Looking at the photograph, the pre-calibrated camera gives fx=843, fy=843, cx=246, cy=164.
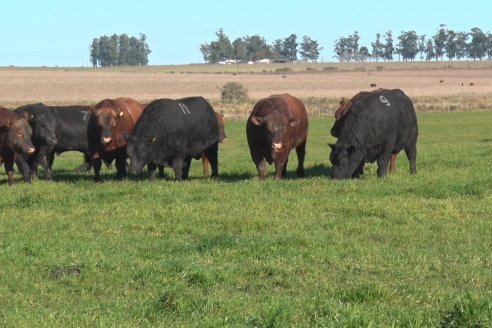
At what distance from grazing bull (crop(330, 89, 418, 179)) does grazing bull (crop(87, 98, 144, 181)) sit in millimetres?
4798

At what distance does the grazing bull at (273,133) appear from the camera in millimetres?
18281

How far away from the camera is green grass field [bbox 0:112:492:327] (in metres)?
7.29

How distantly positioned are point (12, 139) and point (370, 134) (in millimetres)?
7598

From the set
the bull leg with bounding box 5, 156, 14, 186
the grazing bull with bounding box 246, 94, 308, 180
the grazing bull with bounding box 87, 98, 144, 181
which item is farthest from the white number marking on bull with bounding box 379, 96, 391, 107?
the bull leg with bounding box 5, 156, 14, 186

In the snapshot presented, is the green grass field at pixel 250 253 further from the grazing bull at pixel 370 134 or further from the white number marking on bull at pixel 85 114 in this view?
the white number marking on bull at pixel 85 114

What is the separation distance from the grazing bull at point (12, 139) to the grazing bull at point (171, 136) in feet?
7.35

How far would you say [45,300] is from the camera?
827 cm

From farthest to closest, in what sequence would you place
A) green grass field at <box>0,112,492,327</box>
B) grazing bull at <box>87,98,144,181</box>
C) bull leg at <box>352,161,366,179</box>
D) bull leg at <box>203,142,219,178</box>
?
bull leg at <box>203,142,219,178</box> < grazing bull at <box>87,98,144,181</box> < bull leg at <box>352,161,366,179</box> < green grass field at <box>0,112,492,327</box>

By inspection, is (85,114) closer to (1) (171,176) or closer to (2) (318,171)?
(1) (171,176)

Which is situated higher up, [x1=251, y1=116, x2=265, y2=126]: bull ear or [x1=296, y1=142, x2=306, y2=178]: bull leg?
[x1=251, y1=116, x2=265, y2=126]: bull ear

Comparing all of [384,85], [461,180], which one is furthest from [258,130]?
[384,85]

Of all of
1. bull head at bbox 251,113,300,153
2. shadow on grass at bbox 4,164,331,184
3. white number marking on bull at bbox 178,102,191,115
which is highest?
white number marking on bull at bbox 178,102,191,115

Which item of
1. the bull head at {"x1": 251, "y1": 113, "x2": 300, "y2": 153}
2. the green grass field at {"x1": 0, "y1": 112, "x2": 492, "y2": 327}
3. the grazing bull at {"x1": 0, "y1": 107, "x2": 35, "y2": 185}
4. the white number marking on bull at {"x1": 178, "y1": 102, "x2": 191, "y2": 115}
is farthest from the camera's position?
the white number marking on bull at {"x1": 178, "y1": 102, "x2": 191, "y2": 115}

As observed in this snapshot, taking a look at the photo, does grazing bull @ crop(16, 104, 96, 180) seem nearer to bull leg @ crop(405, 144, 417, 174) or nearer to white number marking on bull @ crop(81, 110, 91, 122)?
white number marking on bull @ crop(81, 110, 91, 122)
